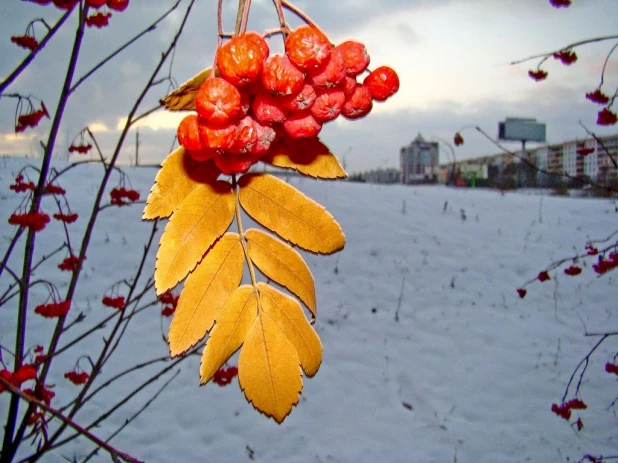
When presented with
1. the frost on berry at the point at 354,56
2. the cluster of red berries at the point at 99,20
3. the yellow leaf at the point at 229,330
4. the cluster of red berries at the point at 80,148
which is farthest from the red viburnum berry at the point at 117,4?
the cluster of red berries at the point at 80,148

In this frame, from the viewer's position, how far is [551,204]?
9.91 m

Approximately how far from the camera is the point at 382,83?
0.46 m

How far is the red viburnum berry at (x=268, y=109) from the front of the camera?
40cm

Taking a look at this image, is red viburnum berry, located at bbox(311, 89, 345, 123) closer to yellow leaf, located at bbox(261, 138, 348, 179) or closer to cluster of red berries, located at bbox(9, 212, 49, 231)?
yellow leaf, located at bbox(261, 138, 348, 179)

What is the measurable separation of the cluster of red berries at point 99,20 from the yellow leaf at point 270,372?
1.81 metres

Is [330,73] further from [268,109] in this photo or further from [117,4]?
[117,4]

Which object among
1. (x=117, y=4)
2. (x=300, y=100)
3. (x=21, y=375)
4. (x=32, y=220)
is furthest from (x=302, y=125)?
(x=32, y=220)

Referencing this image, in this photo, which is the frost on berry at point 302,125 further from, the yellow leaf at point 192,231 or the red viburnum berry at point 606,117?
the red viburnum berry at point 606,117

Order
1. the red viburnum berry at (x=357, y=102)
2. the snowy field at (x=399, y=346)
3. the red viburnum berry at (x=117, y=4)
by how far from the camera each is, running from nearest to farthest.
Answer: the red viburnum berry at (x=357, y=102)
the red viburnum berry at (x=117, y=4)
the snowy field at (x=399, y=346)

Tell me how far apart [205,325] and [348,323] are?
18.6 ft

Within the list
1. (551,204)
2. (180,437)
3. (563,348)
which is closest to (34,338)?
(180,437)

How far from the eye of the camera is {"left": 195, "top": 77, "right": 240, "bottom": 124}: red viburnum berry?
0.35m

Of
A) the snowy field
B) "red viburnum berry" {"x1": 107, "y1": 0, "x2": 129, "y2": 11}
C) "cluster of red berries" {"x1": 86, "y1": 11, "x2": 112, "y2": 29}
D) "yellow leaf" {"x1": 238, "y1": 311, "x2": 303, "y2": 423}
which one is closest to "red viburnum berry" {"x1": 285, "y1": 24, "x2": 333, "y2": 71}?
"yellow leaf" {"x1": 238, "y1": 311, "x2": 303, "y2": 423}

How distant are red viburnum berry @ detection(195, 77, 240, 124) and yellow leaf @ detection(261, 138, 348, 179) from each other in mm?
78
